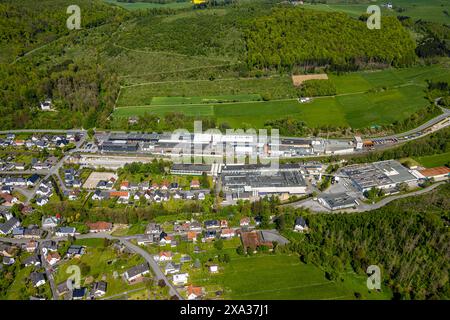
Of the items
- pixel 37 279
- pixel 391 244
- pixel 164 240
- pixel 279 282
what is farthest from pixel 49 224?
pixel 391 244

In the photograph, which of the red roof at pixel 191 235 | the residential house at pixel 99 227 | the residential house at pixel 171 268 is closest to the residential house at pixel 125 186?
the residential house at pixel 99 227

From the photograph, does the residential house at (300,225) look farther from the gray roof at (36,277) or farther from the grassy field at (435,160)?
the gray roof at (36,277)

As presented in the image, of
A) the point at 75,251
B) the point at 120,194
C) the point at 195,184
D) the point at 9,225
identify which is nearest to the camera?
the point at 75,251

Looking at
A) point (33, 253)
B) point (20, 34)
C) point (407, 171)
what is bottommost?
point (33, 253)

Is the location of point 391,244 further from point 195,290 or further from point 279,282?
point 195,290

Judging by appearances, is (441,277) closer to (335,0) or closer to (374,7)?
(374,7)
